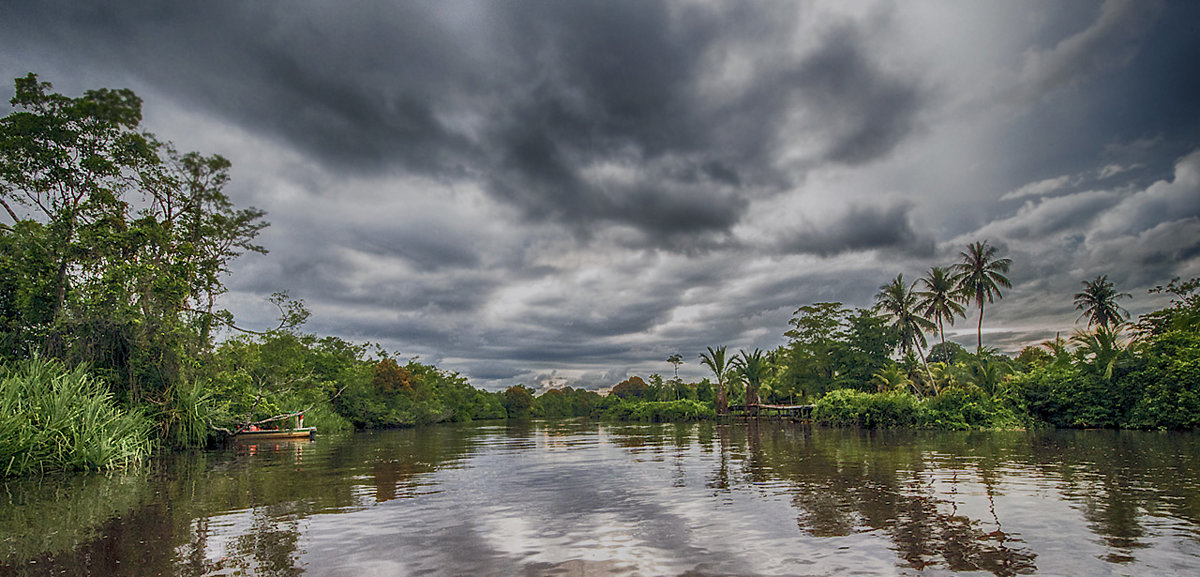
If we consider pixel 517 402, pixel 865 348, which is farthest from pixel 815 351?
pixel 517 402

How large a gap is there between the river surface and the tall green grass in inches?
33.6

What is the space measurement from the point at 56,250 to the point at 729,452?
87.5 feet

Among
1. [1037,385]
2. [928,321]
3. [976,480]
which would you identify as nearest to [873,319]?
[928,321]

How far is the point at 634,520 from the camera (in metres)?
9.10

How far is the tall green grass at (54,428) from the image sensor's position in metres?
14.6

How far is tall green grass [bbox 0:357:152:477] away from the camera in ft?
47.9

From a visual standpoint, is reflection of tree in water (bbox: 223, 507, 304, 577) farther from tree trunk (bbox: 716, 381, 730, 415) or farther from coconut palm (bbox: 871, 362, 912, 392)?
tree trunk (bbox: 716, 381, 730, 415)

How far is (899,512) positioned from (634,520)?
160 inches

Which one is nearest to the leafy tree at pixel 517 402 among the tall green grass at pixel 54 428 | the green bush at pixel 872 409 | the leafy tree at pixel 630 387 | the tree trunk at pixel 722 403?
the leafy tree at pixel 630 387

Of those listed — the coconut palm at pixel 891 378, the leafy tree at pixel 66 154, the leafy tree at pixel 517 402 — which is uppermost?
the leafy tree at pixel 66 154

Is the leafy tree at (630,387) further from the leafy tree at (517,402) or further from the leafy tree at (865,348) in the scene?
the leafy tree at (865,348)

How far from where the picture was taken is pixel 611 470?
1670cm

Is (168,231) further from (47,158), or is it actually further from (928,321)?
(928,321)

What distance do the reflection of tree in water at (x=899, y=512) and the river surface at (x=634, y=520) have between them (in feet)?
0.14
